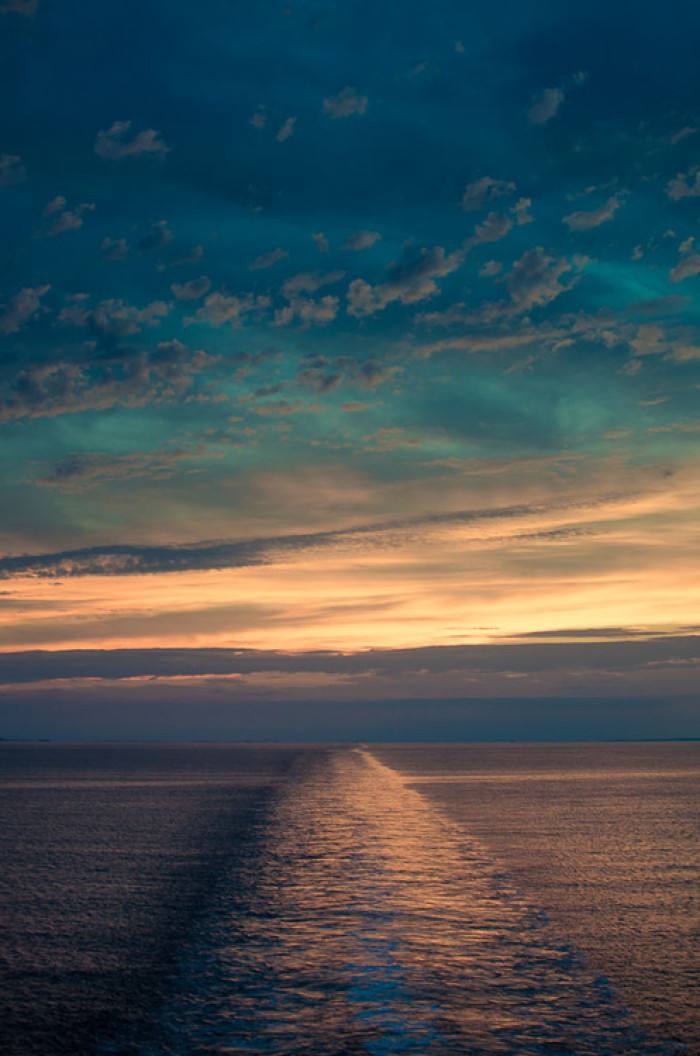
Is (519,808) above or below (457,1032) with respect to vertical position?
below

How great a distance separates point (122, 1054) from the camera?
9.06 m

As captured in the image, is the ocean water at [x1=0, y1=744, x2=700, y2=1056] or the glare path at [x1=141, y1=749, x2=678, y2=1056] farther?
the ocean water at [x1=0, y1=744, x2=700, y2=1056]

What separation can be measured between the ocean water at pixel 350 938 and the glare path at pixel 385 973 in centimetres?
4

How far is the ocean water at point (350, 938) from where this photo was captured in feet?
32.2

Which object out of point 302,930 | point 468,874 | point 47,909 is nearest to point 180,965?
point 302,930

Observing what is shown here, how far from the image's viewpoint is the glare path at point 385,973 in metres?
9.53

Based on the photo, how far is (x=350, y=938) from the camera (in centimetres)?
1434

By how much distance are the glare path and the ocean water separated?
41 mm

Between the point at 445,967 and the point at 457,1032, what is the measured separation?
2892 millimetres

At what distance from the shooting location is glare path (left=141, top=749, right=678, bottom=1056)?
9531mm

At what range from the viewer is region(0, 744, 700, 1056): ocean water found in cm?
981

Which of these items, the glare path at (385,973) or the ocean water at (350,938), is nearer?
the glare path at (385,973)

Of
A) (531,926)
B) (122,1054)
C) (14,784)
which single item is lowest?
(14,784)

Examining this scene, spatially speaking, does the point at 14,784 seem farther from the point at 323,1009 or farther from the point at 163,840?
the point at 323,1009
